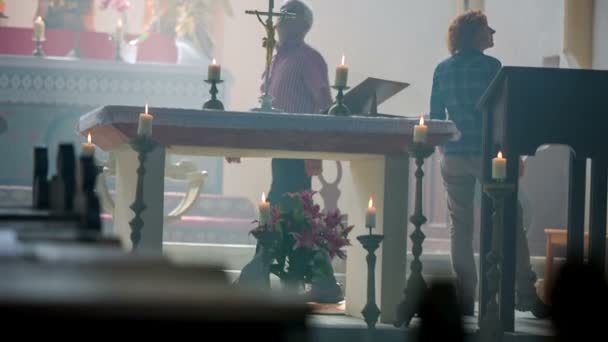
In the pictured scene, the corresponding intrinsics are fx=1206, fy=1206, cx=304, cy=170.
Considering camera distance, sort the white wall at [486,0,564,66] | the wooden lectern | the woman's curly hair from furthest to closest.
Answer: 1. the white wall at [486,0,564,66]
2. the woman's curly hair
3. the wooden lectern

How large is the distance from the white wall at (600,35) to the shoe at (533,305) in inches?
183

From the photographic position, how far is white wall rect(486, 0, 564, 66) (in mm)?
11538

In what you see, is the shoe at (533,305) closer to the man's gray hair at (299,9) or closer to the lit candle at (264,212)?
the lit candle at (264,212)

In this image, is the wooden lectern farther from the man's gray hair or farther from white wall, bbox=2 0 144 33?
white wall, bbox=2 0 144 33

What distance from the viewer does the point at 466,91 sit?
6.25m

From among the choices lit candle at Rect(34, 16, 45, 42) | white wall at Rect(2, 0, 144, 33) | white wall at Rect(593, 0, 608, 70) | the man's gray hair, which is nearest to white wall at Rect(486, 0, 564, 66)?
white wall at Rect(593, 0, 608, 70)

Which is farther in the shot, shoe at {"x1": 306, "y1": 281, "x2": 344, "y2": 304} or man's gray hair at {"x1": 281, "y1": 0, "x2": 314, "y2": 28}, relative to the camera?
man's gray hair at {"x1": 281, "y1": 0, "x2": 314, "y2": 28}

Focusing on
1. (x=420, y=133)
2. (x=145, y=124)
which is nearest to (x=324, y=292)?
(x=420, y=133)

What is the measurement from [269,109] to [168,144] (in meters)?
0.54

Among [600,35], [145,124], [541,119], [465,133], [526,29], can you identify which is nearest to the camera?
[145,124]

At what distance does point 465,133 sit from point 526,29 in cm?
644

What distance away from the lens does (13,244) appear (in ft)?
3.13

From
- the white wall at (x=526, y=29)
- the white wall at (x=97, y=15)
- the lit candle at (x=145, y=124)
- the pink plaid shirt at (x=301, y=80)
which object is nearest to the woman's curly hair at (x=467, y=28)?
the pink plaid shirt at (x=301, y=80)

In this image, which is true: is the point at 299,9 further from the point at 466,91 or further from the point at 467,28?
the point at 466,91
